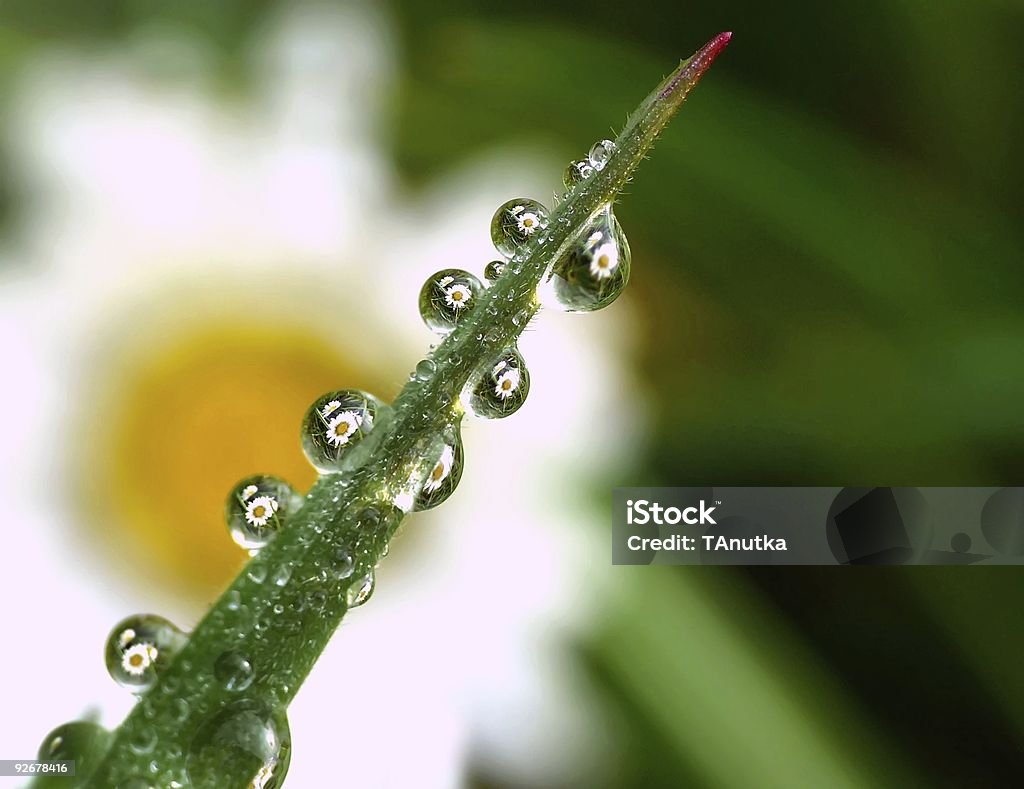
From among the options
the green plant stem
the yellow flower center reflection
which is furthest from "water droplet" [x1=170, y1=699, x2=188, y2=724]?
the yellow flower center reflection

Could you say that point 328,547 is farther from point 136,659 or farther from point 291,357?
point 291,357

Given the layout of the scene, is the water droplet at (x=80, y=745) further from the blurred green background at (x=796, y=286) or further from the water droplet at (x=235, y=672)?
the blurred green background at (x=796, y=286)

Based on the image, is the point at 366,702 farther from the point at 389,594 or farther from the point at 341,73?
the point at 341,73

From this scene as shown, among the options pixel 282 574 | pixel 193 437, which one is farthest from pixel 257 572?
pixel 193 437

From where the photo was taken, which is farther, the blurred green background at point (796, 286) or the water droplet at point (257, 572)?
the blurred green background at point (796, 286)

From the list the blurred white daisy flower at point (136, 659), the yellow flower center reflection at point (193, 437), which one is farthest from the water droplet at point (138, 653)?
the yellow flower center reflection at point (193, 437)

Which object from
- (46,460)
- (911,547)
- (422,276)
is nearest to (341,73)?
(422,276)

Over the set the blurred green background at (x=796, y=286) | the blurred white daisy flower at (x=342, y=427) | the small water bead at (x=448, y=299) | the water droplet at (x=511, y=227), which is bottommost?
the blurred white daisy flower at (x=342, y=427)
